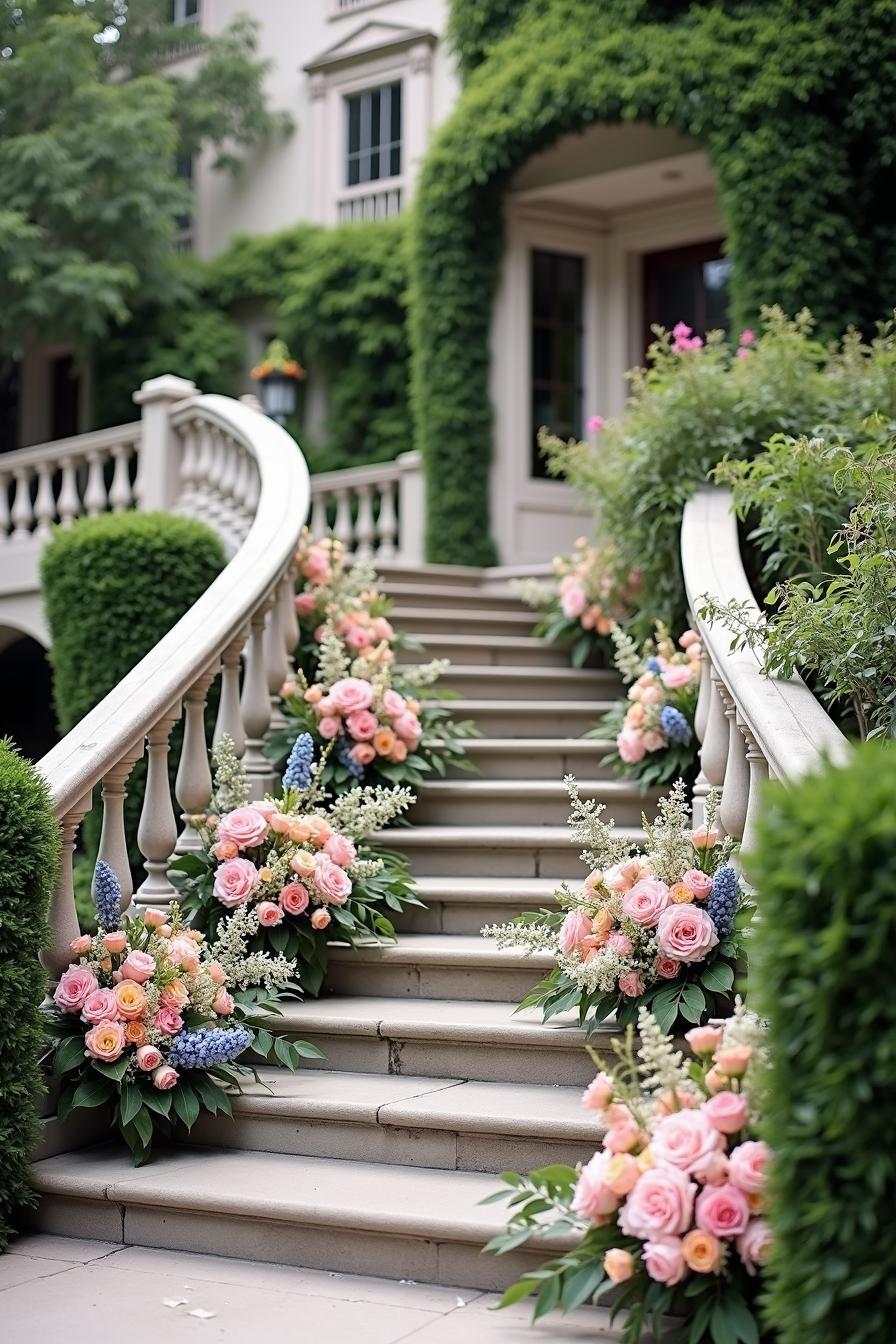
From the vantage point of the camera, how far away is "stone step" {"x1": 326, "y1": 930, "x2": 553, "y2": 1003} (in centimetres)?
397

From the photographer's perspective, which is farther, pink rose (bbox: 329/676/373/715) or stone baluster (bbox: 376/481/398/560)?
stone baluster (bbox: 376/481/398/560)

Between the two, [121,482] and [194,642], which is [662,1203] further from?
[121,482]

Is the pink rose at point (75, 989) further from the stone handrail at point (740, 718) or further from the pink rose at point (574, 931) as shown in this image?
the stone handrail at point (740, 718)

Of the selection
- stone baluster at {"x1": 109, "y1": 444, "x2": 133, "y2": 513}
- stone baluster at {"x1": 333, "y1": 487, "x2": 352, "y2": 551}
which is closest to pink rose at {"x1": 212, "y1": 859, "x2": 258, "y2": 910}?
stone baluster at {"x1": 109, "y1": 444, "x2": 133, "y2": 513}

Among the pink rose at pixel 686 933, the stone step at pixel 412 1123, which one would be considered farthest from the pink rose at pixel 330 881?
the pink rose at pixel 686 933

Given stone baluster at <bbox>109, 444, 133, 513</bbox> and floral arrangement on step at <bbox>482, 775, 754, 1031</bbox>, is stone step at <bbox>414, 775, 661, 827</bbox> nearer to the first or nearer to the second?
floral arrangement on step at <bbox>482, 775, 754, 1031</bbox>

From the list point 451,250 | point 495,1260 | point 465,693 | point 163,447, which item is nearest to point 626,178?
point 451,250

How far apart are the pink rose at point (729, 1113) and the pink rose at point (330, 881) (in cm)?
168

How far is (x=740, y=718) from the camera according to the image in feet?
11.8

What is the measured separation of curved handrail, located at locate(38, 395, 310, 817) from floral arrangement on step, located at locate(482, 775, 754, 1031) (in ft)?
3.72

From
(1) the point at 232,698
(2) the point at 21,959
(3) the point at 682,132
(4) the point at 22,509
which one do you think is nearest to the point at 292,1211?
(2) the point at 21,959

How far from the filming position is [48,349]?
15586 mm

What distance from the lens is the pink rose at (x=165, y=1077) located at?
342 centimetres

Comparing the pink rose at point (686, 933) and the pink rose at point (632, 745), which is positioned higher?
the pink rose at point (632, 745)
